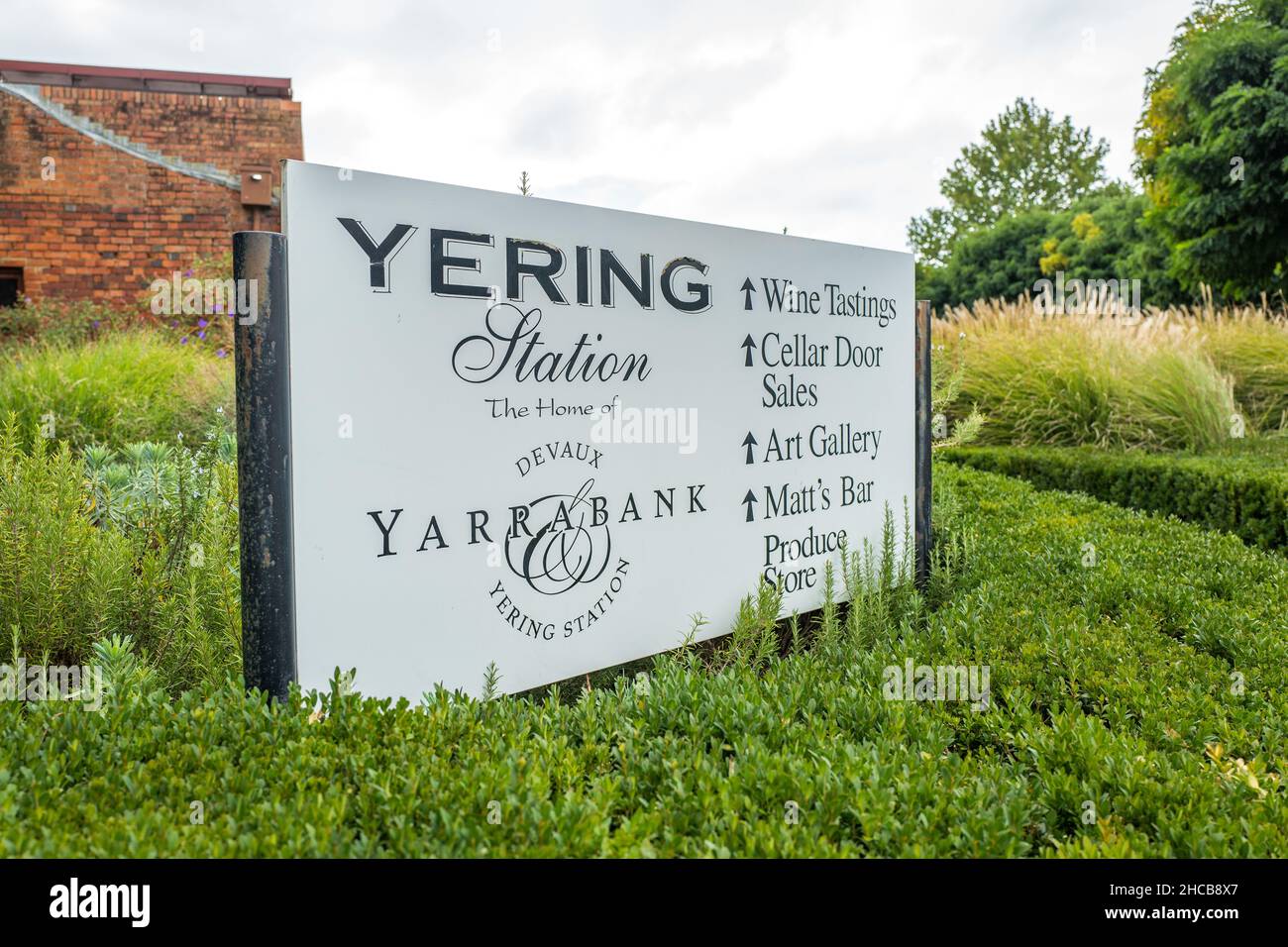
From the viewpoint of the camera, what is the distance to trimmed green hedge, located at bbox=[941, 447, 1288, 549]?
5582mm

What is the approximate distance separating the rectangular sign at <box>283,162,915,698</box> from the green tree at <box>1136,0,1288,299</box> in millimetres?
12787

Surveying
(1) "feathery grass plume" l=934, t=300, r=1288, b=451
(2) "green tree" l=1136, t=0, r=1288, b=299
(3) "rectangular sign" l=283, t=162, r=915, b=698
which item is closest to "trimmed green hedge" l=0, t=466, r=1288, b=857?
(3) "rectangular sign" l=283, t=162, r=915, b=698

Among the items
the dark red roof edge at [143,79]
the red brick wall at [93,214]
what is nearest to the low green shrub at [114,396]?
the red brick wall at [93,214]

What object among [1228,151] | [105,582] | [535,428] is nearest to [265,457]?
[535,428]

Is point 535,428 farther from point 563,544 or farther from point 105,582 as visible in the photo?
point 105,582

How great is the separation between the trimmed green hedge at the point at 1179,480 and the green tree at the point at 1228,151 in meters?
8.12

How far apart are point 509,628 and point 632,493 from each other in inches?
22.8

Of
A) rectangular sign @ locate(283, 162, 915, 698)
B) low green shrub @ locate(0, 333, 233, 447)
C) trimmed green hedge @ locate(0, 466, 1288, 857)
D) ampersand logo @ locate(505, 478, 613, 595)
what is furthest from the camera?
low green shrub @ locate(0, 333, 233, 447)

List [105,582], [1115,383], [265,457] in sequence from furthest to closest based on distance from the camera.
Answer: [1115,383] < [105,582] < [265,457]

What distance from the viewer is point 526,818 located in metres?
1.54

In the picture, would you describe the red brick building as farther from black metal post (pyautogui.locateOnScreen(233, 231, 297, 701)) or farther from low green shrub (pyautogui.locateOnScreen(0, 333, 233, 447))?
black metal post (pyautogui.locateOnScreen(233, 231, 297, 701))

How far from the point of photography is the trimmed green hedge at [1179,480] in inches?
220

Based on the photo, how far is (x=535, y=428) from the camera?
2.58 m

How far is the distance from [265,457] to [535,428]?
2.50ft
